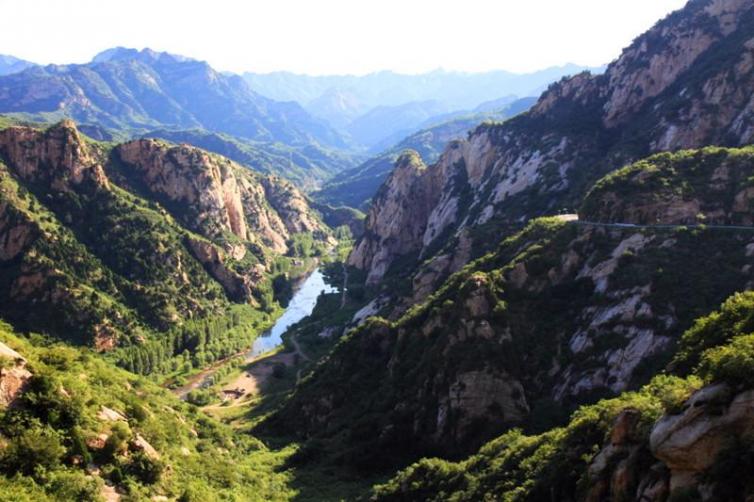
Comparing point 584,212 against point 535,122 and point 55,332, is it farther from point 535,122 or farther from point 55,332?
point 55,332

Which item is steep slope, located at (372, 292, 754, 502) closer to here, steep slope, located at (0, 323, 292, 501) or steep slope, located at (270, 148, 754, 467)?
steep slope, located at (270, 148, 754, 467)

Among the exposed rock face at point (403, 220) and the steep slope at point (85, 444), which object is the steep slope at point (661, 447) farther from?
the exposed rock face at point (403, 220)

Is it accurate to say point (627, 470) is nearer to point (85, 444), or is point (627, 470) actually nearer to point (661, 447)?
point (661, 447)

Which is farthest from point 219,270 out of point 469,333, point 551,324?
point 551,324

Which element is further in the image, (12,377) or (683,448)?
(12,377)

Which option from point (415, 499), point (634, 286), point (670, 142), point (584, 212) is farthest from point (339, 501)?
point (670, 142)
